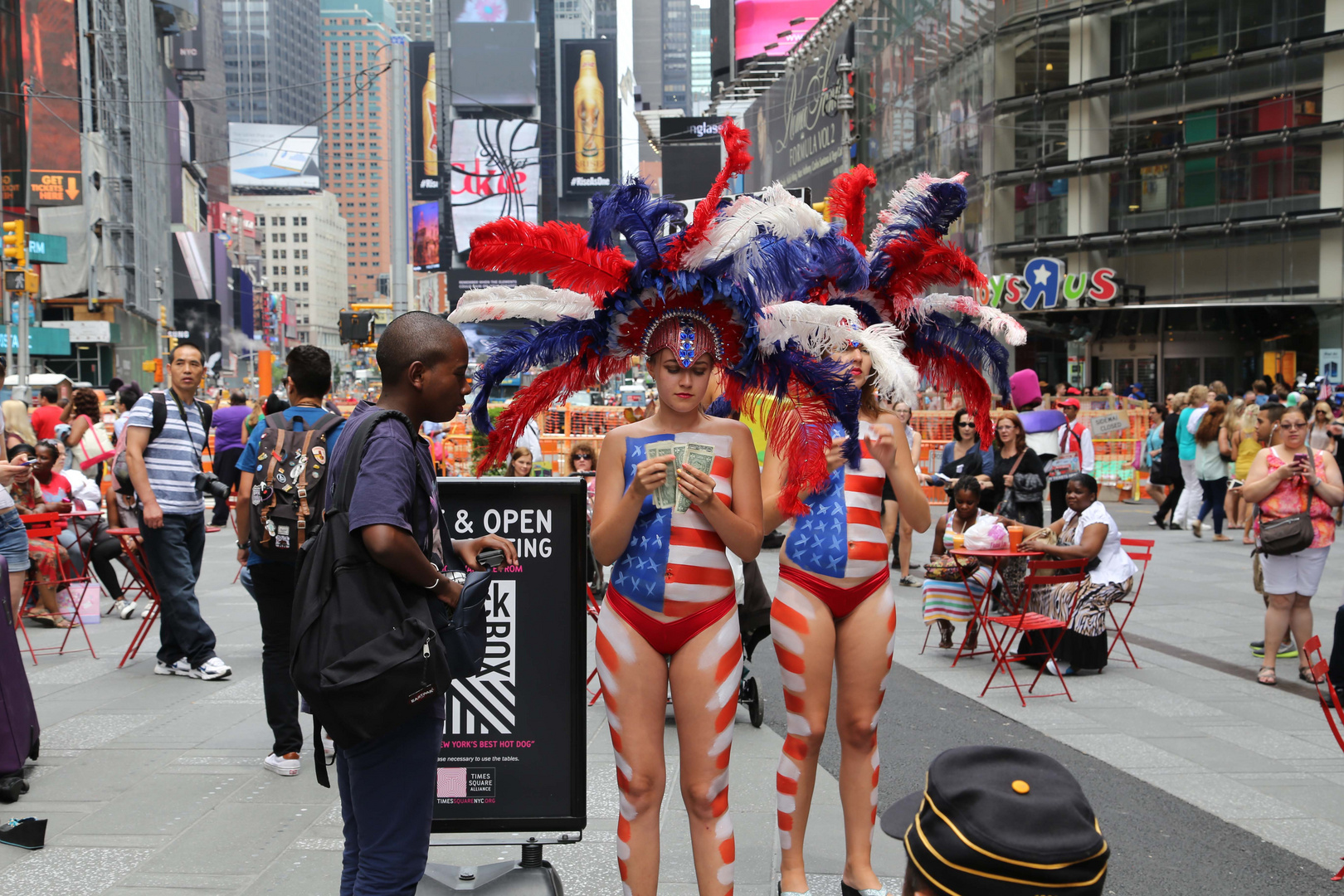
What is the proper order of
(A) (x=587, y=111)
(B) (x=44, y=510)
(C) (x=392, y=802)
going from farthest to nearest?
(A) (x=587, y=111), (B) (x=44, y=510), (C) (x=392, y=802)

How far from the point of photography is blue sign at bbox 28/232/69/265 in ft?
142

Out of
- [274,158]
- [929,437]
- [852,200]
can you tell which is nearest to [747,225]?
[852,200]

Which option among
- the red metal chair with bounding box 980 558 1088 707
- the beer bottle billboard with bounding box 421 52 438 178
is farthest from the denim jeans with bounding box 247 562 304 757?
the beer bottle billboard with bounding box 421 52 438 178

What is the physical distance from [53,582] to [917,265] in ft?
25.8

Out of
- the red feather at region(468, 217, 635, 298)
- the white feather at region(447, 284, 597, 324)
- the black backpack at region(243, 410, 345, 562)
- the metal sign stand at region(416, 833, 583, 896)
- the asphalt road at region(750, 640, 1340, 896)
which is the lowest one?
the asphalt road at region(750, 640, 1340, 896)

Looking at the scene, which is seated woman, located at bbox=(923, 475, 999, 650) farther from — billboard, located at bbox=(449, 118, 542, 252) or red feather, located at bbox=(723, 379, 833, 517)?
billboard, located at bbox=(449, 118, 542, 252)

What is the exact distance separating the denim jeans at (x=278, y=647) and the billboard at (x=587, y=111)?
9934 cm

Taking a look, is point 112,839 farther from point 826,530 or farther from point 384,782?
point 826,530

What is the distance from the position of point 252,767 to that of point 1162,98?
35.6 m

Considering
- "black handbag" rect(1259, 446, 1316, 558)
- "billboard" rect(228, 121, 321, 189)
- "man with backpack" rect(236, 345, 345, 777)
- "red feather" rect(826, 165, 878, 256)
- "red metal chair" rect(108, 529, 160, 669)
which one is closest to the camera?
"red feather" rect(826, 165, 878, 256)

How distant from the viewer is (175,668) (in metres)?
7.39

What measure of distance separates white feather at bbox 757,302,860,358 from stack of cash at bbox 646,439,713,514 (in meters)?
0.40

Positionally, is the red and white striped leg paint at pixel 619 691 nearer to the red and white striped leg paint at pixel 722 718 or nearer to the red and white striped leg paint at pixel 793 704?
the red and white striped leg paint at pixel 722 718

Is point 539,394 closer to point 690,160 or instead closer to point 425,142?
point 690,160
